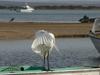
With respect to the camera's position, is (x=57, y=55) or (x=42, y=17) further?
(x=42, y=17)

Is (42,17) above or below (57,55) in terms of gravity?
below

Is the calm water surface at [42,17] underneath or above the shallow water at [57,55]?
underneath

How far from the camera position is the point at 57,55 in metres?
28.0

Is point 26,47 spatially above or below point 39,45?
below

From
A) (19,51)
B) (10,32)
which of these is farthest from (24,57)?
(10,32)

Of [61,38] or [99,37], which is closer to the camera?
[99,37]

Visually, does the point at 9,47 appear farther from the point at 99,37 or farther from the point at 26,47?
the point at 99,37

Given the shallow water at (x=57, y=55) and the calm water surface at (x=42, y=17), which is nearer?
the shallow water at (x=57, y=55)

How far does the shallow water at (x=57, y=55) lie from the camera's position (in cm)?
2527

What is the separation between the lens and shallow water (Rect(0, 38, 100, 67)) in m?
25.3

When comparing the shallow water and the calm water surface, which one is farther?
the calm water surface

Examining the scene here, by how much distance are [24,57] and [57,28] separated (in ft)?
65.6

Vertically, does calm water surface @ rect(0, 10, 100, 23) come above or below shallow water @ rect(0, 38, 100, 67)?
below

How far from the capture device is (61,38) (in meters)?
40.0
